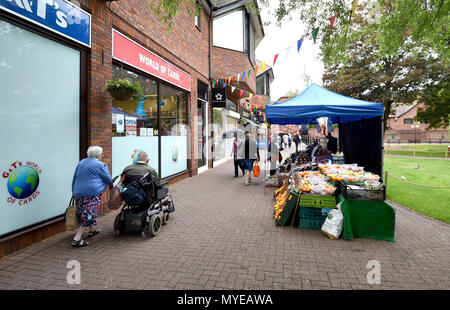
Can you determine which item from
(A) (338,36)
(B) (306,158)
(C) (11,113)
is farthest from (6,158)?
(B) (306,158)

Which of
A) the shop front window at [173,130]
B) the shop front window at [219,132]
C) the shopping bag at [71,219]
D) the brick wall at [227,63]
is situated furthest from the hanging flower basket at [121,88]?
the shop front window at [219,132]

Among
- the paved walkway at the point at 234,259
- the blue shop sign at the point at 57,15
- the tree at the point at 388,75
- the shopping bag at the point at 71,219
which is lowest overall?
the paved walkway at the point at 234,259

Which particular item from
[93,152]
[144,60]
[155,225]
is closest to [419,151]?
[144,60]

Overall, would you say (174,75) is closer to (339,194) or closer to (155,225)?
(155,225)

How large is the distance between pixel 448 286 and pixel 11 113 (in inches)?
243

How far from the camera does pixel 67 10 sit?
4609 millimetres

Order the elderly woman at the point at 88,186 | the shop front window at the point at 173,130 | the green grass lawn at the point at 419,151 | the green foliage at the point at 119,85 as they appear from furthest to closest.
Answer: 1. the green grass lawn at the point at 419,151
2. the shop front window at the point at 173,130
3. the green foliage at the point at 119,85
4. the elderly woman at the point at 88,186

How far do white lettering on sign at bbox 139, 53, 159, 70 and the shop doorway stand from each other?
172 inches

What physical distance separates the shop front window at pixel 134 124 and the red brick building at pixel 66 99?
3 centimetres

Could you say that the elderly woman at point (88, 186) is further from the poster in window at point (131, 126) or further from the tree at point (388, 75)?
the tree at point (388, 75)

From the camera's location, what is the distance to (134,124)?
6898 mm

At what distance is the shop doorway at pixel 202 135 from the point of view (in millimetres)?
12141

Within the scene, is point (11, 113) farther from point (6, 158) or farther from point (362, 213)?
point (362, 213)

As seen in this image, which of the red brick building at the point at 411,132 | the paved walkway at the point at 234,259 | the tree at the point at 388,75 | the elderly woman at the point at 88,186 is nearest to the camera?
the paved walkway at the point at 234,259
